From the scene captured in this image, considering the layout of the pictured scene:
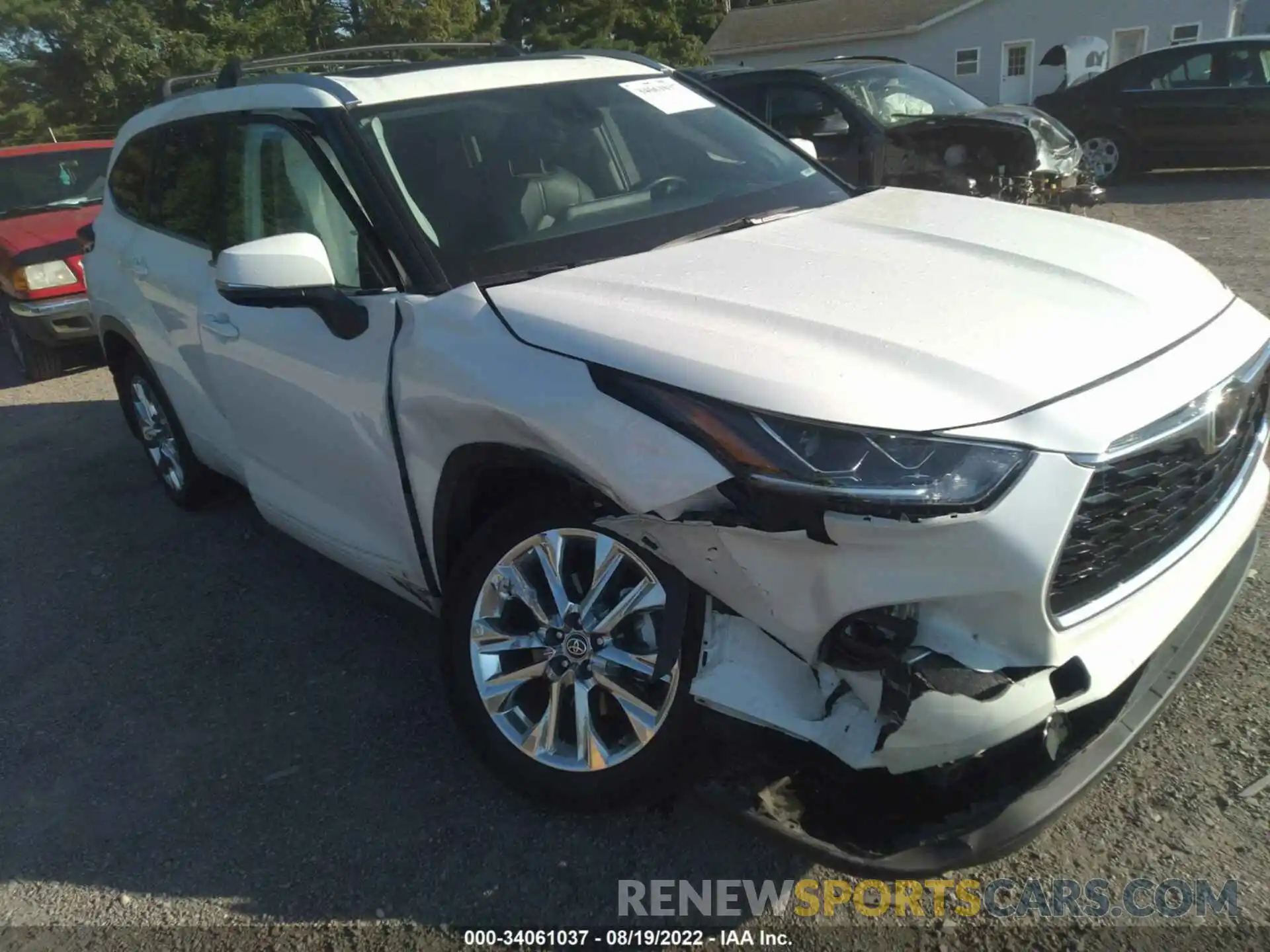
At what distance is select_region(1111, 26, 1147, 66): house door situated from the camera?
1019 inches

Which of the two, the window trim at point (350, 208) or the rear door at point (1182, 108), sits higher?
the window trim at point (350, 208)

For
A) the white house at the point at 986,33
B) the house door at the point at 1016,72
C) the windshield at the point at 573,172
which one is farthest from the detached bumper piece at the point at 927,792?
the house door at the point at 1016,72

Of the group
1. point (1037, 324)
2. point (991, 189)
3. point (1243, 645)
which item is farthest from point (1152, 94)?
point (1037, 324)

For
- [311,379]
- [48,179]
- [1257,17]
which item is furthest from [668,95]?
[1257,17]

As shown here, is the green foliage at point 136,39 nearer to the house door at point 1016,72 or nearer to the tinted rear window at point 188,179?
the house door at point 1016,72

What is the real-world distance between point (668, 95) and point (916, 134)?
575cm

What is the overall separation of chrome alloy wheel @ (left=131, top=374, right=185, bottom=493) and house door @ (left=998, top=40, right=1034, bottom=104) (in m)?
26.9

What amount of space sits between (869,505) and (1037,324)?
69 centimetres

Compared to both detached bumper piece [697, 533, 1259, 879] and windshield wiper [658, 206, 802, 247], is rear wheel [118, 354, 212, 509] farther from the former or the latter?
detached bumper piece [697, 533, 1259, 879]

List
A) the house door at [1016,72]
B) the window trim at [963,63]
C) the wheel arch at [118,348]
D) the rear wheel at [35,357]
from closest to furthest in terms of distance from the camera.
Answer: the wheel arch at [118,348] < the rear wheel at [35,357] < the house door at [1016,72] < the window trim at [963,63]

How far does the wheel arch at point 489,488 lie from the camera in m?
2.47

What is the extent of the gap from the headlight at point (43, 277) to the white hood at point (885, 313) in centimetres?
639

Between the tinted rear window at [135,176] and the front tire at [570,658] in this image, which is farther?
the tinted rear window at [135,176]

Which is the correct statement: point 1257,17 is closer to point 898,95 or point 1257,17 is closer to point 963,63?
point 963,63
